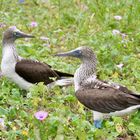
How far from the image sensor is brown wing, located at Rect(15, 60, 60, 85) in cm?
791

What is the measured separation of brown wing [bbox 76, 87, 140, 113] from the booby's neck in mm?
313

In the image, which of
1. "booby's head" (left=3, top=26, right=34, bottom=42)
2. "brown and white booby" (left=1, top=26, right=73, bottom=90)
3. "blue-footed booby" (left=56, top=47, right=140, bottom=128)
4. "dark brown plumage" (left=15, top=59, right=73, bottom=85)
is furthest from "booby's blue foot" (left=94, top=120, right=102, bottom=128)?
"booby's head" (left=3, top=26, right=34, bottom=42)

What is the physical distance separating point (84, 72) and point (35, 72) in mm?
932

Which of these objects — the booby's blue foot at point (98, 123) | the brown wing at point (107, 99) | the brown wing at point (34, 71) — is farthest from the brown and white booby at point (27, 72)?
the booby's blue foot at point (98, 123)

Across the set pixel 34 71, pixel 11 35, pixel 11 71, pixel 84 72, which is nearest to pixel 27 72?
pixel 34 71

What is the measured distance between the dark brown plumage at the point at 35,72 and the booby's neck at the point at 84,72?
26.0 inches

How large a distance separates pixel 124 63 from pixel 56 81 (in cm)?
130

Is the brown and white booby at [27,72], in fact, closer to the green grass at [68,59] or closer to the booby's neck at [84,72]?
the green grass at [68,59]

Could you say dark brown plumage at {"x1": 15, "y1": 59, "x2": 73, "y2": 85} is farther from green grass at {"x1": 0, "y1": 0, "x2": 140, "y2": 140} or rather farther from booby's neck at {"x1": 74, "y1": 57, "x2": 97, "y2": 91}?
booby's neck at {"x1": 74, "y1": 57, "x2": 97, "y2": 91}

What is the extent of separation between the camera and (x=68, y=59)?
30.5 ft

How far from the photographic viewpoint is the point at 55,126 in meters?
→ 5.91

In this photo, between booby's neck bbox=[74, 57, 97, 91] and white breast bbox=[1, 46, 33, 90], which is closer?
booby's neck bbox=[74, 57, 97, 91]

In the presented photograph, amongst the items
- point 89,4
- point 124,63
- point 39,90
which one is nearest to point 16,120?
point 39,90

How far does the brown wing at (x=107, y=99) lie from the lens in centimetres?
657
